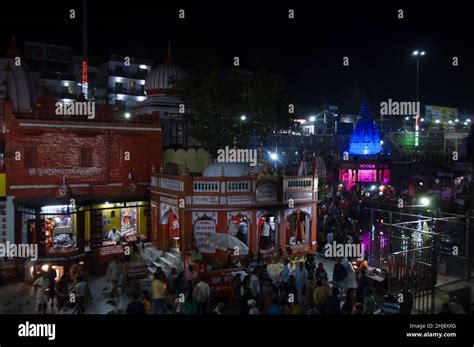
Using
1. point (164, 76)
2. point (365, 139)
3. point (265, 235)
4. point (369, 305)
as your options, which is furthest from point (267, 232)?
point (365, 139)

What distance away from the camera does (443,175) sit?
40.8 m

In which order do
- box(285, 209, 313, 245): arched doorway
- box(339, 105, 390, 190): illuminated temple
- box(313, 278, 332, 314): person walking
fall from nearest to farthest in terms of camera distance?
box(313, 278, 332, 314): person walking, box(285, 209, 313, 245): arched doorway, box(339, 105, 390, 190): illuminated temple

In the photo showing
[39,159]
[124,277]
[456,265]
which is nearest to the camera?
[456,265]

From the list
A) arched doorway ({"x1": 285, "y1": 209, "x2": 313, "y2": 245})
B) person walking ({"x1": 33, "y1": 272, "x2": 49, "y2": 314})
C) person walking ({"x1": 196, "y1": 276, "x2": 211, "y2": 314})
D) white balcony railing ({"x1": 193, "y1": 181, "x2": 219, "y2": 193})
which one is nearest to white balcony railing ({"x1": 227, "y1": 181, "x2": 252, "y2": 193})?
white balcony railing ({"x1": 193, "y1": 181, "x2": 219, "y2": 193})

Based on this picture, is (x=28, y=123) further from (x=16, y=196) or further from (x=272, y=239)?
(x=272, y=239)

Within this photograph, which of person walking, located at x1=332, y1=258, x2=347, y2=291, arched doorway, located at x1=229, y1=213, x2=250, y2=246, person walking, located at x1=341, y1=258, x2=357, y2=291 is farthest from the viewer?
arched doorway, located at x1=229, y1=213, x2=250, y2=246

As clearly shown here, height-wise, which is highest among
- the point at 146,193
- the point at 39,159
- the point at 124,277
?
the point at 39,159

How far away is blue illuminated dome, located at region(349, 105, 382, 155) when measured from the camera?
143 feet

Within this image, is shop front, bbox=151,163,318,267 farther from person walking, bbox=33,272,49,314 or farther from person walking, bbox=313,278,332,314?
person walking, bbox=313,278,332,314

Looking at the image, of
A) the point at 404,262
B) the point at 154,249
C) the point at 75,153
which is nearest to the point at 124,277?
the point at 154,249

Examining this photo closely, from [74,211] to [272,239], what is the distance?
9611 millimetres

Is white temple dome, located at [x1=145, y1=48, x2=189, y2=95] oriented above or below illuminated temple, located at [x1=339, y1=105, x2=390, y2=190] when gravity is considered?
Answer: above

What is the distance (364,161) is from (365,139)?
3899 millimetres

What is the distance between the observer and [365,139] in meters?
44.0
